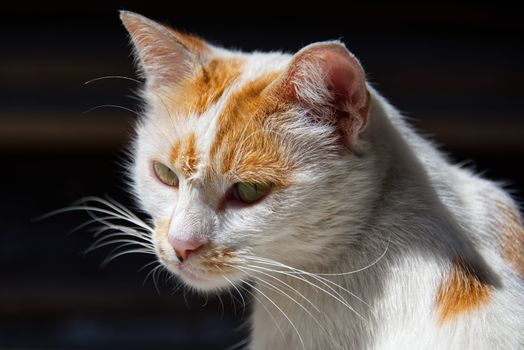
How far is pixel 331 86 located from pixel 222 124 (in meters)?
0.17

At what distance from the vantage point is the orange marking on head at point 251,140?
1.05 m

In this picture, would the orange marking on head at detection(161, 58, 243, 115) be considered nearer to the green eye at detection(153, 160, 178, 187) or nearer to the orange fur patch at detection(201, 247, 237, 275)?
the green eye at detection(153, 160, 178, 187)

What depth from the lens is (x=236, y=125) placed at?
108 cm

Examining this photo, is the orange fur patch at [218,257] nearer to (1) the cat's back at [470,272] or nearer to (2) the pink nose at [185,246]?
(2) the pink nose at [185,246]

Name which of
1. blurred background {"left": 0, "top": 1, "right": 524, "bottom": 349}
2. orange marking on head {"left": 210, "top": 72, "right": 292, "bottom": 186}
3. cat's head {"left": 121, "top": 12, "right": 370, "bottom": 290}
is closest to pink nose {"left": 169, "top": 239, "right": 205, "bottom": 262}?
cat's head {"left": 121, "top": 12, "right": 370, "bottom": 290}

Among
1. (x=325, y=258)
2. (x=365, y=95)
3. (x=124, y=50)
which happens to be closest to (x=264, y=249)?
(x=325, y=258)

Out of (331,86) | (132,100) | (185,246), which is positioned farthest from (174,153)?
(132,100)

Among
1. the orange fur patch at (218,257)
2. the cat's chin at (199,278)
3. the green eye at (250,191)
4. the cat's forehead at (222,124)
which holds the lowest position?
the cat's chin at (199,278)

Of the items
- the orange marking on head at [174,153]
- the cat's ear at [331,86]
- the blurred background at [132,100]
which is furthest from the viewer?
the blurred background at [132,100]

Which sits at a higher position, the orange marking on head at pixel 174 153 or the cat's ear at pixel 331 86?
the cat's ear at pixel 331 86

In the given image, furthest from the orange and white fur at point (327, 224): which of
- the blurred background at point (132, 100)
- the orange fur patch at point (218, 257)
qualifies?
the blurred background at point (132, 100)

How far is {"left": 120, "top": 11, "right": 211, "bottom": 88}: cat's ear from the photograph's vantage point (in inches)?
45.6

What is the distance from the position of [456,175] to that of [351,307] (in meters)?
0.32

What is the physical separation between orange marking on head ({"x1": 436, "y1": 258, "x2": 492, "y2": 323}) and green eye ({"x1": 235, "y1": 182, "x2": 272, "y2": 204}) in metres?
0.27
